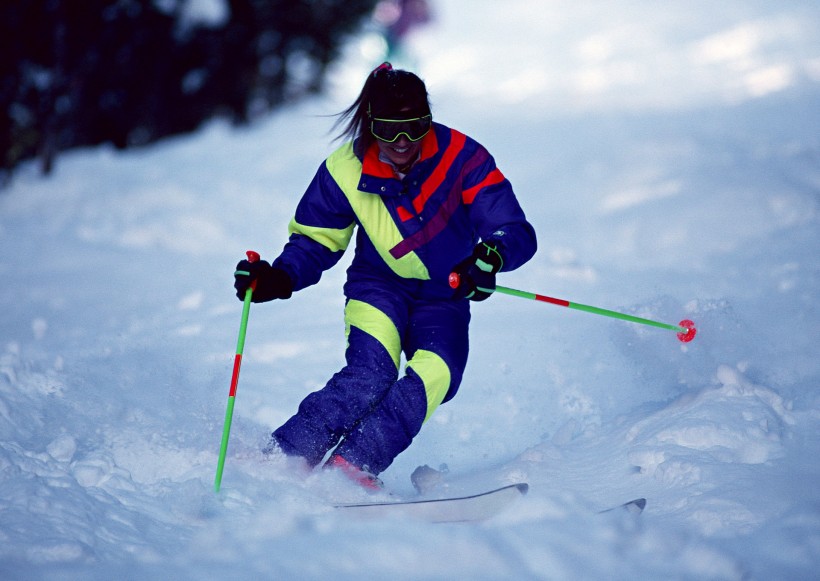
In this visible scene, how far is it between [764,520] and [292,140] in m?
9.60

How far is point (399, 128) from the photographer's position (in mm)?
2988

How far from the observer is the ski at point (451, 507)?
8.48ft

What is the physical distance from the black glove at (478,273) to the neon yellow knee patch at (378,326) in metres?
0.38

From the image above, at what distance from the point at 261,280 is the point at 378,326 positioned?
49 cm

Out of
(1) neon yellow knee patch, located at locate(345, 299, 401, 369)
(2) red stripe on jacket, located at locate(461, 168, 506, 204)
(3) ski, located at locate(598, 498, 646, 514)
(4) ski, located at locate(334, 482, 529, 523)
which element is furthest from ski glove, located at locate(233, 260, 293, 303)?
(3) ski, located at locate(598, 498, 646, 514)

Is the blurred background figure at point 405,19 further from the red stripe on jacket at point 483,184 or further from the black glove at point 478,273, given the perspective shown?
the black glove at point 478,273

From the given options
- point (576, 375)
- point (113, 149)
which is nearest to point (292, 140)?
point (113, 149)

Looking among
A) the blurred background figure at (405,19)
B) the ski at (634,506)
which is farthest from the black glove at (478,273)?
the blurred background figure at (405,19)

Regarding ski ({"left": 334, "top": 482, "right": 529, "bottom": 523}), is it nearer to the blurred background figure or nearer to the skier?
the skier

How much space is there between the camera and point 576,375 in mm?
4137

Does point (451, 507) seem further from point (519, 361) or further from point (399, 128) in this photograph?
point (519, 361)

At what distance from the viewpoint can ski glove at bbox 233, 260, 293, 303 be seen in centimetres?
304

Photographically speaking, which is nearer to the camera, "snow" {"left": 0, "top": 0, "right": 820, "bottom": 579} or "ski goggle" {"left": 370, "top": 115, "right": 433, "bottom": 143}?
"snow" {"left": 0, "top": 0, "right": 820, "bottom": 579}

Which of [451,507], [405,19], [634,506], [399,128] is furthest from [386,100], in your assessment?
[405,19]
